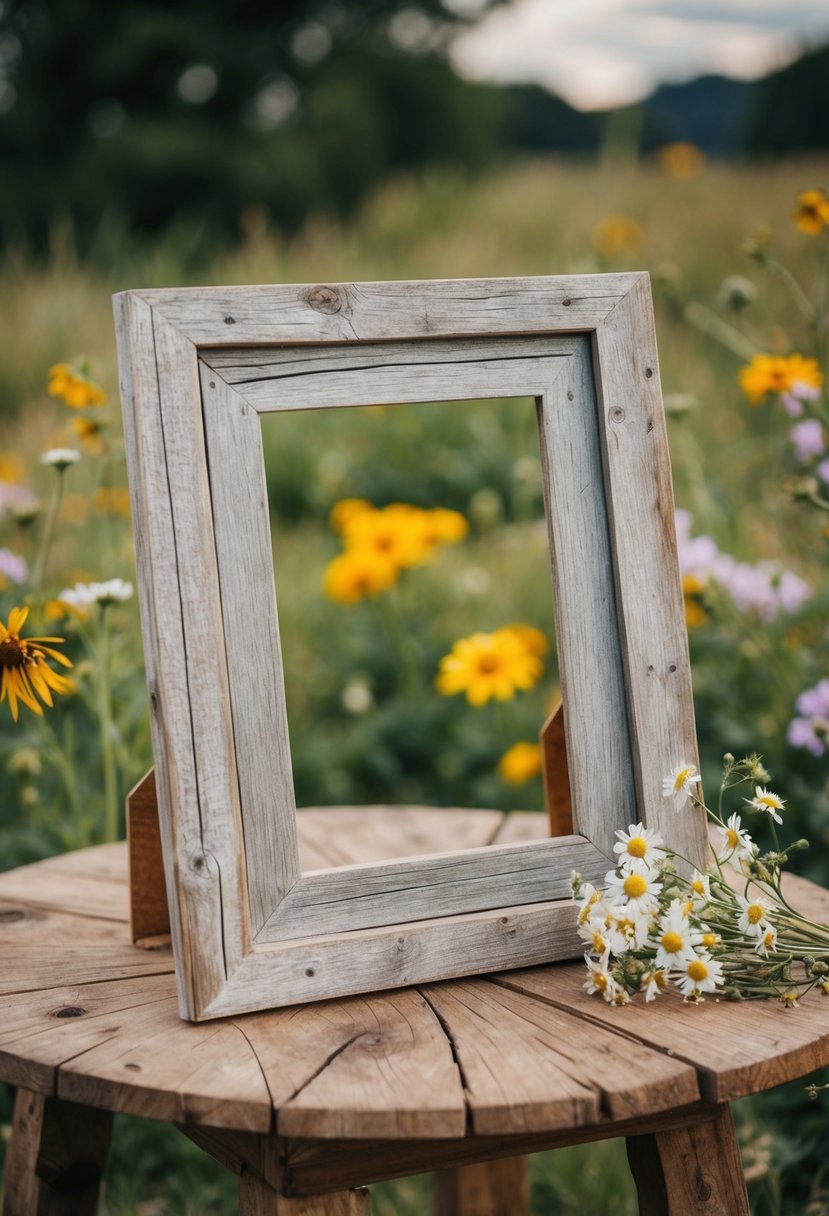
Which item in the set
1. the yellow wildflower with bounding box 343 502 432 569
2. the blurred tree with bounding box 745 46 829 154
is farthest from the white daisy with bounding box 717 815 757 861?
the blurred tree with bounding box 745 46 829 154

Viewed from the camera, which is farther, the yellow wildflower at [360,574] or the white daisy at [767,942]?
the yellow wildflower at [360,574]

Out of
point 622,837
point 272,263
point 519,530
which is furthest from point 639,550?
Result: point 272,263

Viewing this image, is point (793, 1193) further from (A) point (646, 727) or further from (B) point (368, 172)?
(B) point (368, 172)

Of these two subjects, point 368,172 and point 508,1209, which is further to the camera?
point 368,172

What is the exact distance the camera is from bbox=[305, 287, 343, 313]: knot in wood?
3.44ft

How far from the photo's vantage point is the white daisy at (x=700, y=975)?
99cm

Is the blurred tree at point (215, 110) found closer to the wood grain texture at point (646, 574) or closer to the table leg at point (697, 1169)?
the wood grain texture at point (646, 574)

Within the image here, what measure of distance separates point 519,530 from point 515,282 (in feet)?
7.55

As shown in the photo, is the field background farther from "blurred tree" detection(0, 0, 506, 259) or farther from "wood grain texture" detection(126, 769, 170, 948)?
"blurred tree" detection(0, 0, 506, 259)

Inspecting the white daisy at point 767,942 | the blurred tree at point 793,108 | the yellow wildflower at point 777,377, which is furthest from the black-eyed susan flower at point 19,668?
the blurred tree at point 793,108

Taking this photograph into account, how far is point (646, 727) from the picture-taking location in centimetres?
112

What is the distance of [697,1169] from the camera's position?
39.7 inches

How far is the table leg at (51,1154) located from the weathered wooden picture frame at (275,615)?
355 millimetres

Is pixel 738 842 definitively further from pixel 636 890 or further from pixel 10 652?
pixel 10 652
